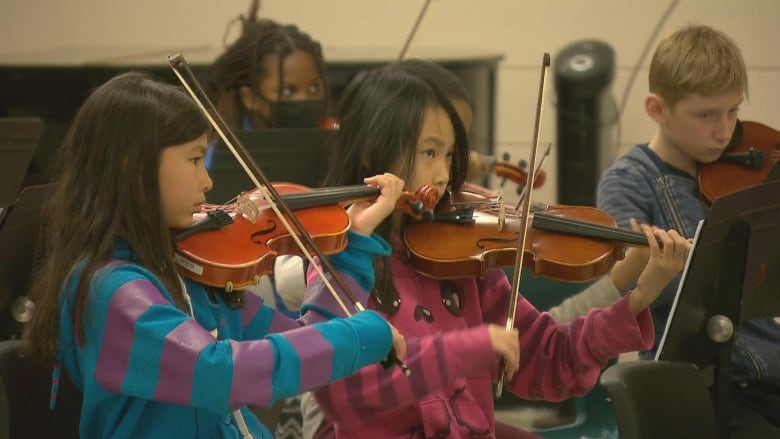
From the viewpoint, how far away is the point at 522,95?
15.0ft

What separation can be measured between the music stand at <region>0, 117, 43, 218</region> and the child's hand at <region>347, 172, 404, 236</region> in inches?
31.7

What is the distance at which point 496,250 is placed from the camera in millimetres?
1728

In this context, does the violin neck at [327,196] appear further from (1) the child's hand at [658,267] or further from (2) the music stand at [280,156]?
(2) the music stand at [280,156]

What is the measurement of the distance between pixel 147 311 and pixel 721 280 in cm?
87

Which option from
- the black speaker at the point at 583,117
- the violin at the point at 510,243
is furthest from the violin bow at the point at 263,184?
the black speaker at the point at 583,117

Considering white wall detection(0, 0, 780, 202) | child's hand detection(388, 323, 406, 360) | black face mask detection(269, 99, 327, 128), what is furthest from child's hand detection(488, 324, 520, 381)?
white wall detection(0, 0, 780, 202)

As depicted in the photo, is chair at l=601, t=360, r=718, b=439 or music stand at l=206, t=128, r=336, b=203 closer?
chair at l=601, t=360, r=718, b=439

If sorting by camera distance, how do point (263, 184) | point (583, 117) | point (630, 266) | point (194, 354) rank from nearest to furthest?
point (194, 354) → point (263, 184) → point (630, 266) → point (583, 117)

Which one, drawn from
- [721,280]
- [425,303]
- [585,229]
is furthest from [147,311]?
[721,280]

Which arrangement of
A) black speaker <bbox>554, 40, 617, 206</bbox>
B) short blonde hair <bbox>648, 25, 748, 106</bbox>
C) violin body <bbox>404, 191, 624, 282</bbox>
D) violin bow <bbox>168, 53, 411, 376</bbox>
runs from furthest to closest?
black speaker <bbox>554, 40, 617, 206</bbox> → short blonde hair <bbox>648, 25, 748, 106</bbox> → violin body <bbox>404, 191, 624, 282</bbox> → violin bow <bbox>168, 53, 411, 376</bbox>

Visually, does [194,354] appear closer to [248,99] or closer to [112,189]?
[112,189]

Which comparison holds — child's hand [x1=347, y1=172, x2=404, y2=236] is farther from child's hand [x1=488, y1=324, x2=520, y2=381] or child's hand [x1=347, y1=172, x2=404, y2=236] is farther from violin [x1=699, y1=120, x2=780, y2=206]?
violin [x1=699, y1=120, x2=780, y2=206]

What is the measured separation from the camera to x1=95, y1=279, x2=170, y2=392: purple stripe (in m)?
1.33

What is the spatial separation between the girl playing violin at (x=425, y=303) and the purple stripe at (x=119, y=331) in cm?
32
